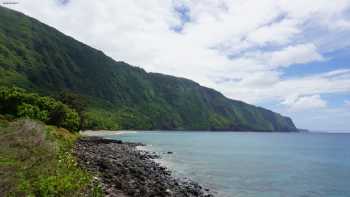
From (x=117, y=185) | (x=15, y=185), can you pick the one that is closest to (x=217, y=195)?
(x=117, y=185)

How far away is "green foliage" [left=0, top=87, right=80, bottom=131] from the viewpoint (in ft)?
283

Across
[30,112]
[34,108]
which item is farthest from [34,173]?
[34,108]

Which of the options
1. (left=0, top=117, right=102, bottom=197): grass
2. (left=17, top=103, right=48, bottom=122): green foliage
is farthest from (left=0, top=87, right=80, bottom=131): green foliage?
(left=0, top=117, right=102, bottom=197): grass

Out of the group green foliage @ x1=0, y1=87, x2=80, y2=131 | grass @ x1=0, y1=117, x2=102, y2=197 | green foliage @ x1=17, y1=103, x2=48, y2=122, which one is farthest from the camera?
green foliage @ x1=0, y1=87, x2=80, y2=131

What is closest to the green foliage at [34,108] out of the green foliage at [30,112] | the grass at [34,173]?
the green foliage at [30,112]

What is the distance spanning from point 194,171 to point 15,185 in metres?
49.1

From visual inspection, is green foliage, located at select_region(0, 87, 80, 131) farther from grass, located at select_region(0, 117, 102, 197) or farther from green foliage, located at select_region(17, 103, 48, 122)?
grass, located at select_region(0, 117, 102, 197)

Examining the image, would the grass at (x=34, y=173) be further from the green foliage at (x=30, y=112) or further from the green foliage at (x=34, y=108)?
the green foliage at (x=34, y=108)

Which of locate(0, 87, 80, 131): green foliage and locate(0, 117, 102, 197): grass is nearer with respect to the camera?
locate(0, 117, 102, 197): grass

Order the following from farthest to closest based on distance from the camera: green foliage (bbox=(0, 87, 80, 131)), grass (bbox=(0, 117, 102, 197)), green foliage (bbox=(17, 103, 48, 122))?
green foliage (bbox=(0, 87, 80, 131)) → green foliage (bbox=(17, 103, 48, 122)) → grass (bbox=(0, 117, 102, 197))

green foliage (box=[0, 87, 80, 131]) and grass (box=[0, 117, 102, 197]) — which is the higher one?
green foliage (box=[0, 87, 80, 131])

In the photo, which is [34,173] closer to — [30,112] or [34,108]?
[30,112]

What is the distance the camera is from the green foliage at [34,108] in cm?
8631

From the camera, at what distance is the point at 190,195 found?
3856 cm
